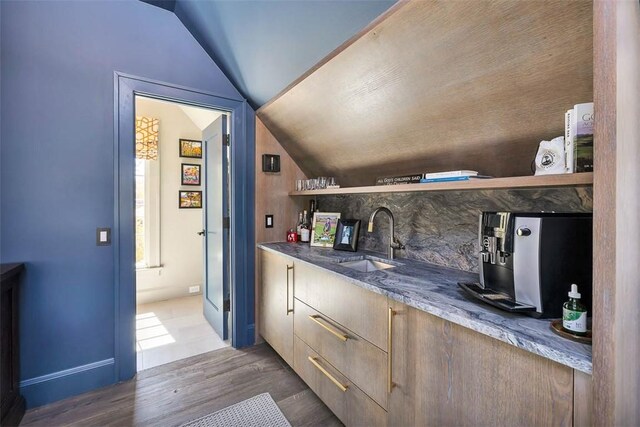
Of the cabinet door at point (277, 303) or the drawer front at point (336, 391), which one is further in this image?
the cabinet door at point (277, 303)

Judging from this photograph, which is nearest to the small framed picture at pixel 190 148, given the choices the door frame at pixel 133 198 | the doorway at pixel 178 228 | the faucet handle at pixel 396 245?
the doorway at pixel 178 228

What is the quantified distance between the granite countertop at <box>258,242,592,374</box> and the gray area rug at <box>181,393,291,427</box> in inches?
35.1

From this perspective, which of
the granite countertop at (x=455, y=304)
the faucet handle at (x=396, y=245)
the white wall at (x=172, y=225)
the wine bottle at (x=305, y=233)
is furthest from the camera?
the white wall at (x=172, y=225)

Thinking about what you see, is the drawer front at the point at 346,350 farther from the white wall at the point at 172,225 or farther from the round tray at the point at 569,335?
the white wall at the point at 172,225

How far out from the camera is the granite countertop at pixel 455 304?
716 millimetres

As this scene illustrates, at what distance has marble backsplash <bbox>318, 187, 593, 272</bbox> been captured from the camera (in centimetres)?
123

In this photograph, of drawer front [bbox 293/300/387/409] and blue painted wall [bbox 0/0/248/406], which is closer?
drawer front [bbox 293/300/387/409]

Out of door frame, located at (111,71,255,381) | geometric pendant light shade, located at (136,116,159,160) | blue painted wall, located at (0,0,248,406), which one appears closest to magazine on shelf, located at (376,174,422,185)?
door frame, located at (111,71,255,381)

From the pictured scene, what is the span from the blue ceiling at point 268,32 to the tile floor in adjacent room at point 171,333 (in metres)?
2.16

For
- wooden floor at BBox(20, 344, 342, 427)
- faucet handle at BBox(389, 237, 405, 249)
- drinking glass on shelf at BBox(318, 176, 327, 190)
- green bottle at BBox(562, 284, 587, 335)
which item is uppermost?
drinking glass on shelf at BBox(318, 176, 327, 190)

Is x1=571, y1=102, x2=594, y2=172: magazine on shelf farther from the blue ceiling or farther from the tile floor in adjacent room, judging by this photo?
the tile floor in adjacent room

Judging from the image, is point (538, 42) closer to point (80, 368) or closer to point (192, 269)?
point (80, 368)

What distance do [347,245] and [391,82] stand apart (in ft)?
4.06

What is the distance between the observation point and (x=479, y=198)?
4.92 ft
